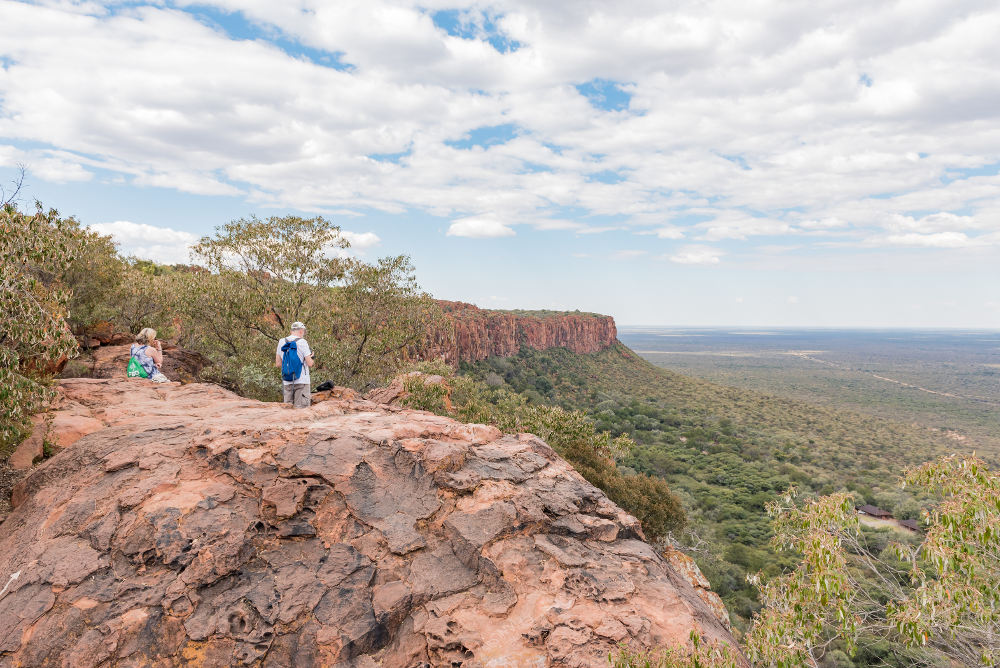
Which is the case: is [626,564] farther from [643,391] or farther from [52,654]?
[643,391]

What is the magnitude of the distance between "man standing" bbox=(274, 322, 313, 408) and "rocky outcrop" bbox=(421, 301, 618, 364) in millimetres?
39441

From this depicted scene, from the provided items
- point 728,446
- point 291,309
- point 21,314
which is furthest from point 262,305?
point 728,446

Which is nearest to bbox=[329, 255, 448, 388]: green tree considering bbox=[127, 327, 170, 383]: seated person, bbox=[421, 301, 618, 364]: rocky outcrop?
bbox=[127, 327, 170, 383]: seated person

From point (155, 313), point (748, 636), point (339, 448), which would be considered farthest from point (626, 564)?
point (155, 313)

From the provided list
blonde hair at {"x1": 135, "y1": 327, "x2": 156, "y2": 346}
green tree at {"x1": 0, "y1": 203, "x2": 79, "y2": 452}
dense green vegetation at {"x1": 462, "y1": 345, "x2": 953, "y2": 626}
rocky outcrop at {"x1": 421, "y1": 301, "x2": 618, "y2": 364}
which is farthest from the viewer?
rocky outcrop at {"x1": 421, "y1": 301, "x2": 618, "y2": 364}

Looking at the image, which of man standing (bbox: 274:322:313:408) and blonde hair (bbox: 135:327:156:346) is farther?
blonde hair (bbox: 135:327:156:346)

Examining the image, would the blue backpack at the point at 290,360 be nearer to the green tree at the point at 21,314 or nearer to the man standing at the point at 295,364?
the man standing at the point at 295,364

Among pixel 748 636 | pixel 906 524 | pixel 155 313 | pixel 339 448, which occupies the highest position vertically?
pixel 155 313

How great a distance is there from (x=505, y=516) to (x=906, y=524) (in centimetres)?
4983

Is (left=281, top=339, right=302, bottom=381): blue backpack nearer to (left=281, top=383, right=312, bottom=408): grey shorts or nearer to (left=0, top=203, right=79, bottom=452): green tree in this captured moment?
(left=281, top=383, right=312, bottom=408): grey shorts

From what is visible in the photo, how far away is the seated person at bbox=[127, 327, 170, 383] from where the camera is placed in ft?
40.2

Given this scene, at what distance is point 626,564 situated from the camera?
264 inches

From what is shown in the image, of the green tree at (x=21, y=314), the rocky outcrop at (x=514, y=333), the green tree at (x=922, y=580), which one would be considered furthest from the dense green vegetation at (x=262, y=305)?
the rocky outcrop at (x=514, y=333)

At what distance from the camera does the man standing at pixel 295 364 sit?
11398 millimetres
